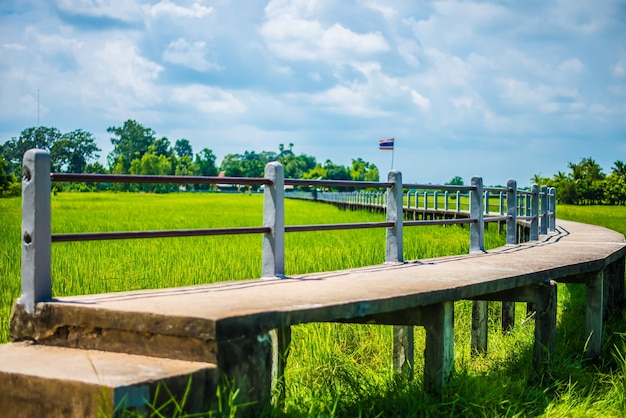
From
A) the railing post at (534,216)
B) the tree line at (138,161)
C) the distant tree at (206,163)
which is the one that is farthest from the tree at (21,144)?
the railing post at (534,216)

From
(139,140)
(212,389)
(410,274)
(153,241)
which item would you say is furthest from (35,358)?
(139,140)

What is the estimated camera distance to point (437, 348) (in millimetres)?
6516

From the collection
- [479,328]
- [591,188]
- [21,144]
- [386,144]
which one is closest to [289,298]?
[479,328]

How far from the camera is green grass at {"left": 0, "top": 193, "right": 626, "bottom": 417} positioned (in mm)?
6352

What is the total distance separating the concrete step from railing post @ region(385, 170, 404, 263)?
15.1 ft

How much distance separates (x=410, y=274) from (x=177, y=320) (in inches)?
131

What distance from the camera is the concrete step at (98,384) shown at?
4.34 meters

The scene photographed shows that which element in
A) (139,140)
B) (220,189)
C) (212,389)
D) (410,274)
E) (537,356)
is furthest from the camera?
(139,140)

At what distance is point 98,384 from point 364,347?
18.7 ft

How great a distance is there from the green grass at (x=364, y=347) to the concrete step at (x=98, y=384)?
0.76 meters

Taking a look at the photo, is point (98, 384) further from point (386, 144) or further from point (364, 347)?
point (386, 144)

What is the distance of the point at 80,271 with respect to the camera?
39.1ft

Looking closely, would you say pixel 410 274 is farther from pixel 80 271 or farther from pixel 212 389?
pixel 80 271

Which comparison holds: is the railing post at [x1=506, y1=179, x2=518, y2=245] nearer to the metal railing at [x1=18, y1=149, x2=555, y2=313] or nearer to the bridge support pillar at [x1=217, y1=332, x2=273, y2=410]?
the metal railing at [x1=18, y1=149, x2=555, y2=313]
